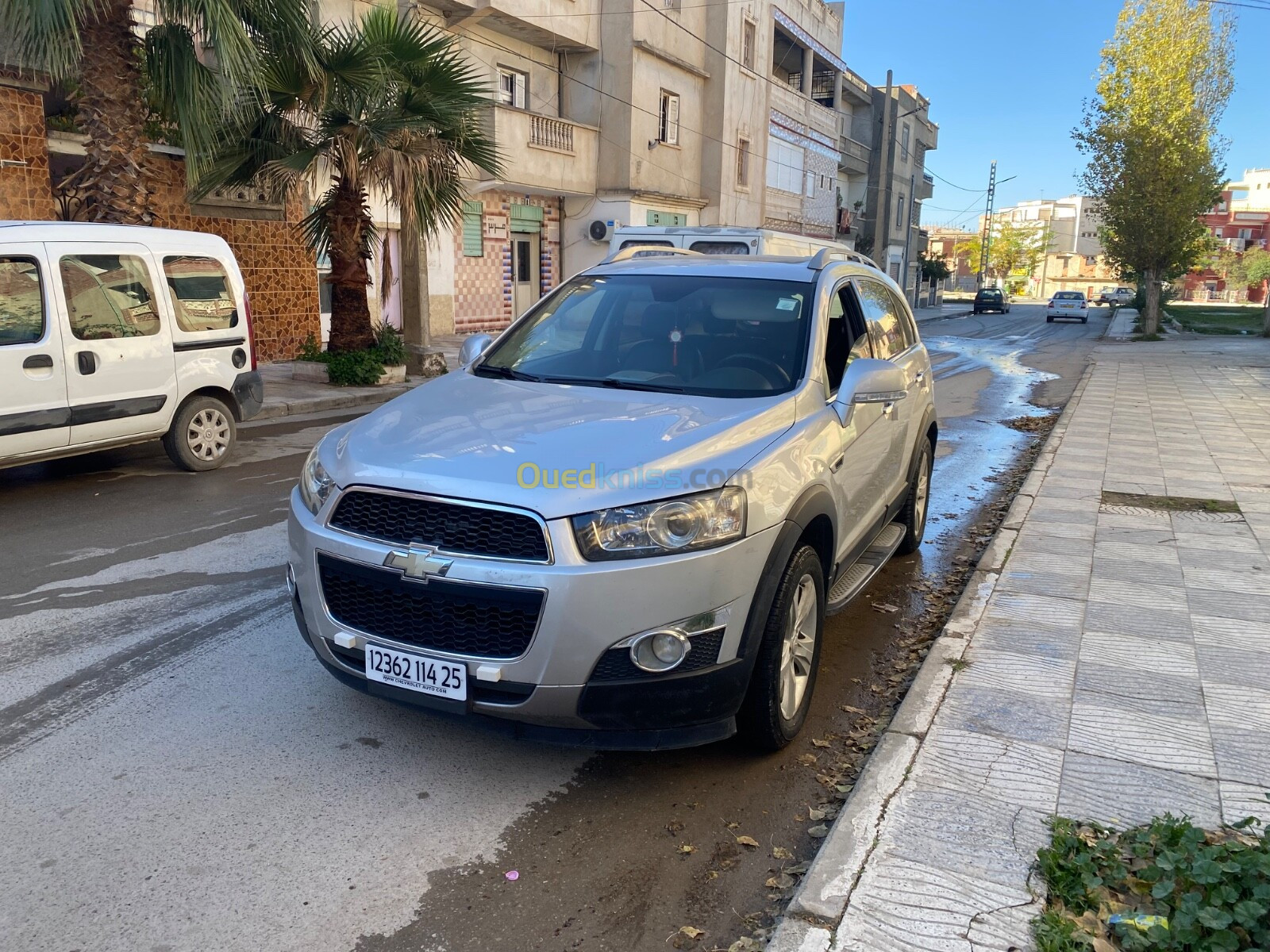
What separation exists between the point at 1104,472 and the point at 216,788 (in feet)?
27.3

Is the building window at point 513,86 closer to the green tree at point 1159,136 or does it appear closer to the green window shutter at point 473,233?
the green window shutter at point 473,233

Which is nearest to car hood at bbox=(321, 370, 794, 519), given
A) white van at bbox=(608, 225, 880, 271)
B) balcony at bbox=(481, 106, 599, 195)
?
white van at bbox=(608, 225, 880, 271)

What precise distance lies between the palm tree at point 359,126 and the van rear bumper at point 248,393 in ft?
14.1

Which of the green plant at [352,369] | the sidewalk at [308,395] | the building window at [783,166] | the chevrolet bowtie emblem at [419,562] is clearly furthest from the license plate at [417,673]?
the building window at [783,166]

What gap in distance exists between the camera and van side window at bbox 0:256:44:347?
690 centimetres

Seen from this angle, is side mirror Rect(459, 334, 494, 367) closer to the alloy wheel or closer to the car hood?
the car hood

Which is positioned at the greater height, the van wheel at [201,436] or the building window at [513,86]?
the building window at [513,86]

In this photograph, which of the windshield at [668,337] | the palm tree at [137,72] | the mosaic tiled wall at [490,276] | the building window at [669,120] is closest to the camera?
the windshield at [668,337]

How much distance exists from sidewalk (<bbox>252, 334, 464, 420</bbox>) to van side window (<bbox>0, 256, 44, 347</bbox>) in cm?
428

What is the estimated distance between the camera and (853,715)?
4.18m

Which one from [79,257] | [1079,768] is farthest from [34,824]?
[79,257]

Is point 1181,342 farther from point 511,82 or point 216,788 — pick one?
point 216,788

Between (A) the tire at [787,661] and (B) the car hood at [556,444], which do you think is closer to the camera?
(B) the car hood at [556,444]

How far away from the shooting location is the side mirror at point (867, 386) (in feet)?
13.2
